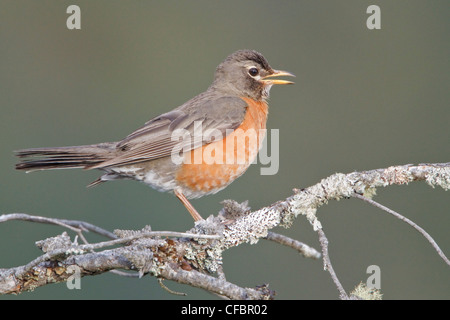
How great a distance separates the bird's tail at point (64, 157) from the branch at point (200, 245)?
3.29 ft

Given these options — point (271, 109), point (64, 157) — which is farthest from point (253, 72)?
point (271, 109)

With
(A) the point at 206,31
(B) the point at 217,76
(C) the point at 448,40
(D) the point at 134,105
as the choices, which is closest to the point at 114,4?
(A) the point at 206,31

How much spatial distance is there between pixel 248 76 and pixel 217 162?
1.08 m

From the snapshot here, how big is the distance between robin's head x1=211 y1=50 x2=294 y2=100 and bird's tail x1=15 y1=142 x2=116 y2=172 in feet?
3.95

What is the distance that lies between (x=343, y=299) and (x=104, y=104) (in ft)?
17.0

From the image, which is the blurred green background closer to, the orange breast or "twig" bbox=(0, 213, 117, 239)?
the orange breast

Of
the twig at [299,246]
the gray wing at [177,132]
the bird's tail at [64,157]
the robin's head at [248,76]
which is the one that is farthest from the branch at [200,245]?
the robin's head at [248,76]

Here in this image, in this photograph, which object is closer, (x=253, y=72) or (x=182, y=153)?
(x=182, y=153)

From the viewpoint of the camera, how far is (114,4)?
8633 millimetres

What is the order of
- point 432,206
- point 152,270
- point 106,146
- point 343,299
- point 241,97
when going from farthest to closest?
1. point 432,206
2. point 241,97
3. point 106,146
4. point 152,270
5. point 343,299

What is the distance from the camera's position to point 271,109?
288 inches

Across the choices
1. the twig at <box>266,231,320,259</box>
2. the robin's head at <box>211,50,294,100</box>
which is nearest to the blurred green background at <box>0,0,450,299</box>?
the robin's head at <box>211,50,294,100</box>

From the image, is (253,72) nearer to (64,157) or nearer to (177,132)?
(177,132)

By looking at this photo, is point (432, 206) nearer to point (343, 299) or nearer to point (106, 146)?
point (106, 146)
